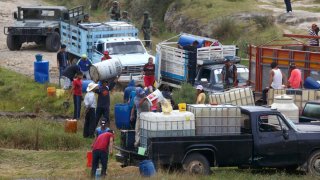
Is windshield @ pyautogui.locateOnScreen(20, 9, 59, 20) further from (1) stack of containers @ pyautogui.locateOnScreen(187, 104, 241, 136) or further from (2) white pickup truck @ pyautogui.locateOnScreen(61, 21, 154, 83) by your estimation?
(1) stack of containers @ pyautogui.locateOnScreen(187, 104, 241, 136)

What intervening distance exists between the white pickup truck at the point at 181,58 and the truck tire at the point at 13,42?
12122 millimetres

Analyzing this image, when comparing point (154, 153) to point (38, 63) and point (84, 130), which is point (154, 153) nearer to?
point (84, 130)

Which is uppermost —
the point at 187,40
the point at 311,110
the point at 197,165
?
the point at 187,40

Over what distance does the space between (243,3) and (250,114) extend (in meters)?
26.0

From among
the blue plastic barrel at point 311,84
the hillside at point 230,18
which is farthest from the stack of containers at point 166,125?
the hillside at point 230,18

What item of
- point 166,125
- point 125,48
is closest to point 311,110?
point 166,125

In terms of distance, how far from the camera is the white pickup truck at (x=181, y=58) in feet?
90.0

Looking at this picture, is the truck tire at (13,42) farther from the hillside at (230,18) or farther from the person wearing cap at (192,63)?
the person wearing cap at (192,63)

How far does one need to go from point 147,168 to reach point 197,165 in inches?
44.7

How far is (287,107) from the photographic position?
2094 cm

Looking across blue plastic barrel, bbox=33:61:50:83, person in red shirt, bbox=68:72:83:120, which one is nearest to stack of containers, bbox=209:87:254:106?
person in red shirt, bbox=68:72:83:120

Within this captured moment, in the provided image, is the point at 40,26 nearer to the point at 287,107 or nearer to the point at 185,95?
the point at 185,95

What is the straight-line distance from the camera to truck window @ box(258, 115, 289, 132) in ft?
60.5

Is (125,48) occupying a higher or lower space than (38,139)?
higher
